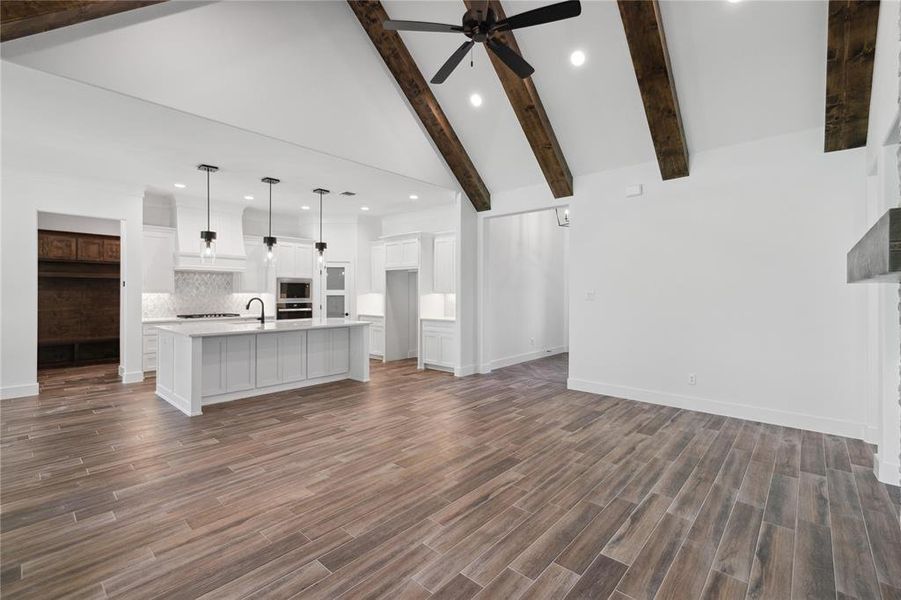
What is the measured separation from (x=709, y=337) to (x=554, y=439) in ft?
7.84

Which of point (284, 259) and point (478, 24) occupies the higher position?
point (478, 24)

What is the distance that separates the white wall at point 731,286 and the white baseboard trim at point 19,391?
7.31 metres

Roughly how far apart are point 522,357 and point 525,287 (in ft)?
4.54

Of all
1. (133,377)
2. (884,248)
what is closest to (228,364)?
(133,377)

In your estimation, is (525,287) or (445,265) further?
(525,287)

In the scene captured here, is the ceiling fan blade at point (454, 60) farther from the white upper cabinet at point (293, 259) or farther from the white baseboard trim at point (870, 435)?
the white upper cabinet at point (293, 259)

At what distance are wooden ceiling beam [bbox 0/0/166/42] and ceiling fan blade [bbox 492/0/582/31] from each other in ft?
9.31

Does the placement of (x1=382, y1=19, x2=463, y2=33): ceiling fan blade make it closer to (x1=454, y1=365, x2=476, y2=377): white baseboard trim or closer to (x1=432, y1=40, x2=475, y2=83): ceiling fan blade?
(x1=432, y1=40, x2=475, y2=83): ceiling fan blade

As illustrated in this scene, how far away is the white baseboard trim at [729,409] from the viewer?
164 inches

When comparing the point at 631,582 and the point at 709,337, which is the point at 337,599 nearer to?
the point at 631,582

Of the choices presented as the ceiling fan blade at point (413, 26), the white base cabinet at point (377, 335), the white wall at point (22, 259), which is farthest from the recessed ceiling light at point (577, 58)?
the white wall at point (22, 259)

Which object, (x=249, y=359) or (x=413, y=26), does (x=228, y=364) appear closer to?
(x=249, y=359)

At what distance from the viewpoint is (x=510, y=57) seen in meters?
3.44

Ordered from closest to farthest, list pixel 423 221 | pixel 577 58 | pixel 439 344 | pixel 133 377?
pixel 577 58
pixel 133 377
pixel 439 344
pixel 423 221
